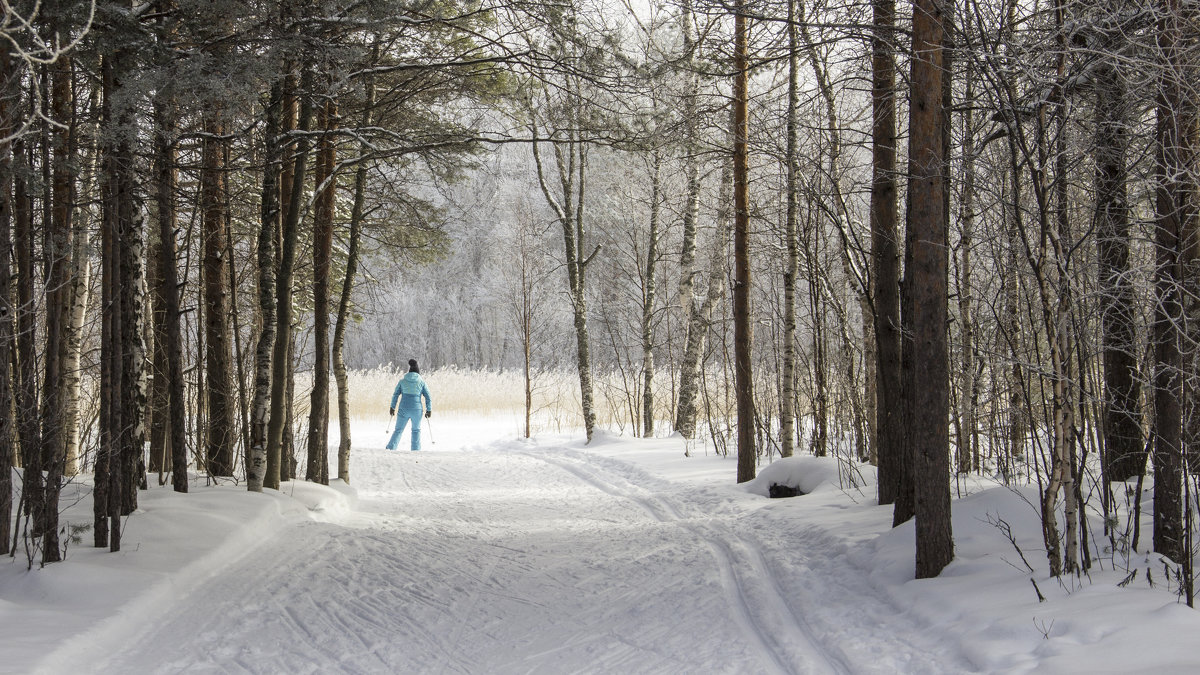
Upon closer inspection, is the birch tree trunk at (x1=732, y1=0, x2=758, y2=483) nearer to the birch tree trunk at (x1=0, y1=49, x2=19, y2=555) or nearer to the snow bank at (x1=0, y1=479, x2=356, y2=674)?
the snow bank at (x1=0, y1=479, x2=356, y2=674)

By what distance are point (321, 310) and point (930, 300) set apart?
8.38 metres

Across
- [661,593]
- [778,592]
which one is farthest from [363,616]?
[778,592]

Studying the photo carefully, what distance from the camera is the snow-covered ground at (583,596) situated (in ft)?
14.9

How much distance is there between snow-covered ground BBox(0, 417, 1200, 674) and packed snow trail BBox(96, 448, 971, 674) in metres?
0.02

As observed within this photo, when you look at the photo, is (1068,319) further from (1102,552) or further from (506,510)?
(506,510)

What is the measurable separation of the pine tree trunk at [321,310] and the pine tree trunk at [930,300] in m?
7.90

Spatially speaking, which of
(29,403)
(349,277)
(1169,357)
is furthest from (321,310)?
(1169,357)

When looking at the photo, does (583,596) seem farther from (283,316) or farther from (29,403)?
(283,316)

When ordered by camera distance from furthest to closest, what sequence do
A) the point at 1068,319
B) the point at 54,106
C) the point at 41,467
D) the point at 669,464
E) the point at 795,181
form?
the point at 669,464, the point at 795,181, the point at 54,106, the point at 41,467, the point at 1068,319

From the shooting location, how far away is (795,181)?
10.5 metres

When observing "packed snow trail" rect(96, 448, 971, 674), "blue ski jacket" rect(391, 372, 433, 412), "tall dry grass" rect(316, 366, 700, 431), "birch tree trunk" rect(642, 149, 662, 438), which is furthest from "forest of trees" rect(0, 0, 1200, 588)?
"tall dry grass" rect(316, 366, 700, 431)

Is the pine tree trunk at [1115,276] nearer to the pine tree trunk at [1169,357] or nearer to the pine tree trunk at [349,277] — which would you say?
the pine tree trunk at [1169,357]

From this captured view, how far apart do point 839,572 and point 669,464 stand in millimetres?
7104

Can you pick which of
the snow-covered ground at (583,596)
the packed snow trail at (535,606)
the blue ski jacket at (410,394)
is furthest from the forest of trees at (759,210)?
the blue ski jacket at (410,394)
